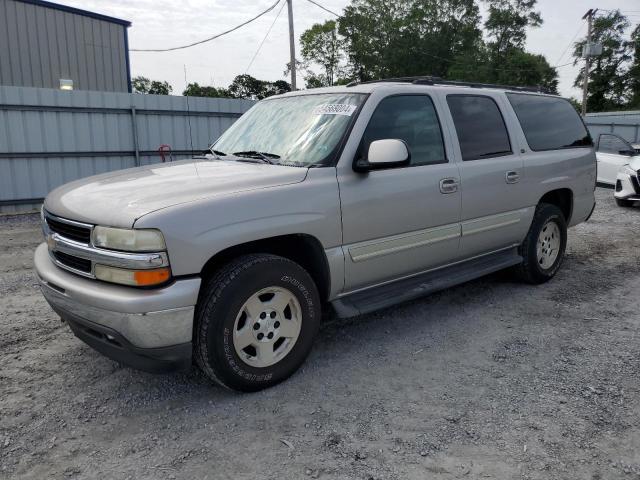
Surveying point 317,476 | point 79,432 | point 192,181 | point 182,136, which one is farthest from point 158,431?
point 182,136

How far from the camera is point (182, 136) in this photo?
11.8 m

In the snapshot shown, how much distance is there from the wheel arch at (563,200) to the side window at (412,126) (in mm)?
1916

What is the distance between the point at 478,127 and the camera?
4.46 m

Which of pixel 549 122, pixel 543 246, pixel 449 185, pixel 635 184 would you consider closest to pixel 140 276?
pixel 449 185

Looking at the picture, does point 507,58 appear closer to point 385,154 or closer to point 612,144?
point 612,144

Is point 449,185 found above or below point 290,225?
above

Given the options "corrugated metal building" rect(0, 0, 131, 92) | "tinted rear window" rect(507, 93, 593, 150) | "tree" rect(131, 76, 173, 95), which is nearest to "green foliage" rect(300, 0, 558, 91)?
"tree" rect(131, 76, 173, 95)

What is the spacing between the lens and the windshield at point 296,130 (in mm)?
3539

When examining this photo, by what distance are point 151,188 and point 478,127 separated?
9.20 feet

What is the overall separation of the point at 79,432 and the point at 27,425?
312mm

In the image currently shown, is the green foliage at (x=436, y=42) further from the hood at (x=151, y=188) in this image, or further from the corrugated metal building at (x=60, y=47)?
the hood at (x=151, y=188)

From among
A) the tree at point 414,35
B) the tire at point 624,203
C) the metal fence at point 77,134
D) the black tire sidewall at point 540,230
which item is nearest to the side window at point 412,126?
the black tire sidewall at point 540,230

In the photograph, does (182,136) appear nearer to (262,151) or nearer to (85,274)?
(262,151)

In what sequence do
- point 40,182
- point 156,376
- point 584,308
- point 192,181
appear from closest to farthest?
point 192,181
point 156,376
point 584,308
point 40,182
